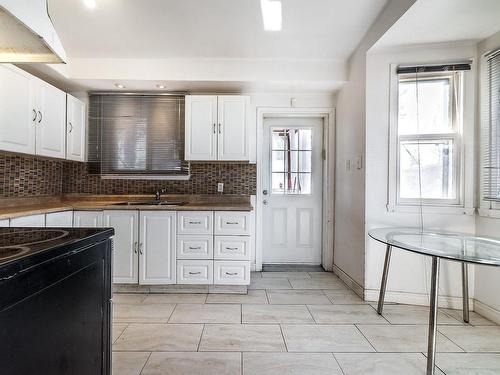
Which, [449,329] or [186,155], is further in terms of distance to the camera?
[186,155]

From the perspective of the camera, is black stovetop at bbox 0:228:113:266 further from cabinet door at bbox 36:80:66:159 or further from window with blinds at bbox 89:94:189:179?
window with blinds at bbox 89:94:189:179

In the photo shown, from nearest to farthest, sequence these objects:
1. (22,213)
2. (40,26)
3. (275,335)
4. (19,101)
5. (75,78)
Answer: (40,26), (275,335), (22,213), (19,101), (75,78)

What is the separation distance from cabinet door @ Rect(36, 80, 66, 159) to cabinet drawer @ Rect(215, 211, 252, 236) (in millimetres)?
1710

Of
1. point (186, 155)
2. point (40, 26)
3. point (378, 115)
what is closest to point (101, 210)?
point (186, 155)

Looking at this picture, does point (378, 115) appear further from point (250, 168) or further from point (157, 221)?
point (157, 221)

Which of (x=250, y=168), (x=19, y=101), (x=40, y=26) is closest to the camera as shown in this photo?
(x=40, y=26)

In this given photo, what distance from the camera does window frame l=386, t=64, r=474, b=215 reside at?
240 centimetres

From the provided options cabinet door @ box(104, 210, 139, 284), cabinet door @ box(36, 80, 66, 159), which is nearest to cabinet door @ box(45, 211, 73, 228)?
cabinet door @ box(104, 210, 139, 284)

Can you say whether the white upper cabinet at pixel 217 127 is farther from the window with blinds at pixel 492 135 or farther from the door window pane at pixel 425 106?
the window with blinds at pixel 492 135

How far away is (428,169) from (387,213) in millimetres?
541

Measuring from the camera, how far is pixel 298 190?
3594mm

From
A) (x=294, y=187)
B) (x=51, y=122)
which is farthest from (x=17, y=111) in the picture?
(x=294, y=187)

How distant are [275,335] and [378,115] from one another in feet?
6.83

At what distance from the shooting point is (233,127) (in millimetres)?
3027
